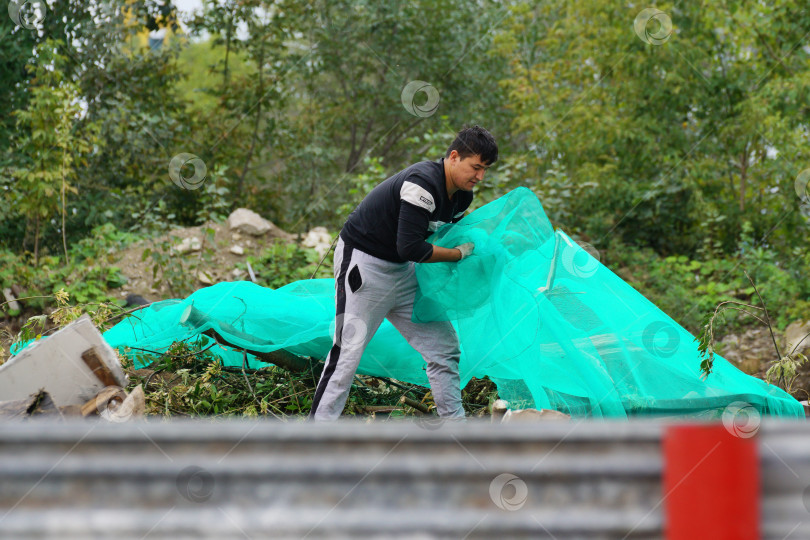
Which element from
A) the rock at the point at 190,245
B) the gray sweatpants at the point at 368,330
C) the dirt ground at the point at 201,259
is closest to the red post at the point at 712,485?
the gray sweatpants at the point at 368,330

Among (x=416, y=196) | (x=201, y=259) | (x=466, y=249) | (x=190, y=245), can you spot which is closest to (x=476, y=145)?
(x=416, y=196)

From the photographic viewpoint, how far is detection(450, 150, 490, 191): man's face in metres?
3.25

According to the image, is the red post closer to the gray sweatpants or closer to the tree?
the gray sweatpants

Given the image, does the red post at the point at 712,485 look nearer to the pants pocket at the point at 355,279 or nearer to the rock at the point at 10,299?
the pants pocket at the point at 355,279

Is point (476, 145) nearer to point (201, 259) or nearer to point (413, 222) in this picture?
point (413, 222)

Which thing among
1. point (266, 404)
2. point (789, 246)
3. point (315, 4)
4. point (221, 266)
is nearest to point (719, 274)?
→ point (789, 246)

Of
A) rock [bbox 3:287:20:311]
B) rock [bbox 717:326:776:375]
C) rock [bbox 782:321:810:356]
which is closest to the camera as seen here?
rock [bbox 782:321:810:356]

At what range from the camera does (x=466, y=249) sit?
3422 millimetres

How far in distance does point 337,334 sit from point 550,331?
2.86 ft

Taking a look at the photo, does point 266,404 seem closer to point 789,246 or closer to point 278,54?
point 789,246

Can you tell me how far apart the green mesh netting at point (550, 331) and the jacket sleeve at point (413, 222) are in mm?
281

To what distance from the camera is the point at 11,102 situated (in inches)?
351

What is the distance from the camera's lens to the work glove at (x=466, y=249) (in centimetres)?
340

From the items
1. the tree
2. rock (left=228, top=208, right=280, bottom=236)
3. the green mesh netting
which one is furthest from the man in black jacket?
rock (left=228, top=208, right=280, bottom=236)
